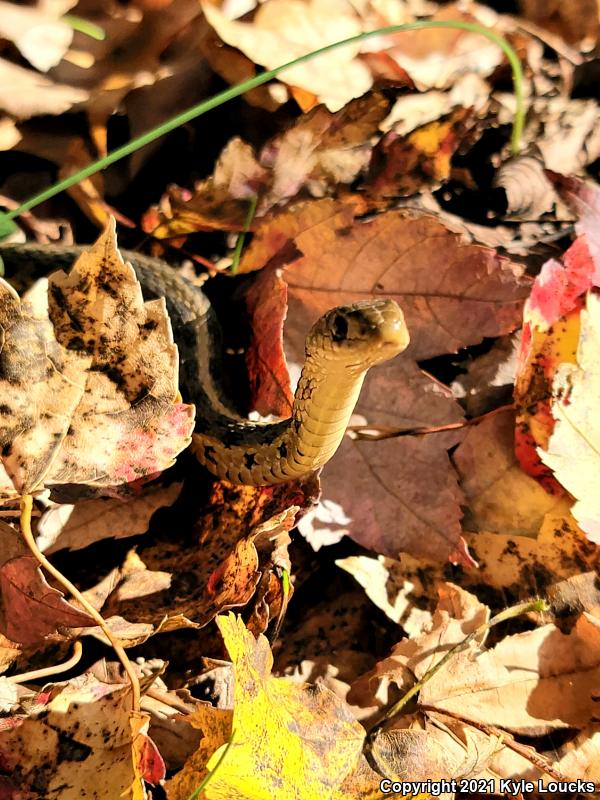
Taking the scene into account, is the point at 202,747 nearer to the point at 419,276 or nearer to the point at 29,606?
the point at 29,606

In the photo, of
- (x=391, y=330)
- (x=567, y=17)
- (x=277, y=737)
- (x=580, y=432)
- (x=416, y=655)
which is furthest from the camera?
(x=567, y=17)

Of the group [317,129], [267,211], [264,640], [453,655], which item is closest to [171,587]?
[264,640]

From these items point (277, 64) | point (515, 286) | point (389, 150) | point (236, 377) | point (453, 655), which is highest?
point (277, 64)

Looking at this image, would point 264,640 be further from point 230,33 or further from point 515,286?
point 230,33

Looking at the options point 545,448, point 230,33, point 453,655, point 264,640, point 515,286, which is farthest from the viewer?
point 230,33

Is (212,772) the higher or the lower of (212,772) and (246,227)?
the lower

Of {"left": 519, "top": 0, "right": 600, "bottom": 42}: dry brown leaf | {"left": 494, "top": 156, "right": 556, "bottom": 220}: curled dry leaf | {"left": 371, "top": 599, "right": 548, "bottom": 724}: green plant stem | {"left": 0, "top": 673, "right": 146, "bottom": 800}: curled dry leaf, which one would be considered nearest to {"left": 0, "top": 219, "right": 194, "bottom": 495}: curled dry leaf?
{"left": 0, "top": 673, "right": 146, "bottom": 800}: curled dry leaf

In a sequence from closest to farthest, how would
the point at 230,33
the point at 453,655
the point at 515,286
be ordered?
the point at 453,655, the point at 515,286, the point at 230,33

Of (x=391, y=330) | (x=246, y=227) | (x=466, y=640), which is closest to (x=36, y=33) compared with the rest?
(x=246, y=227)
